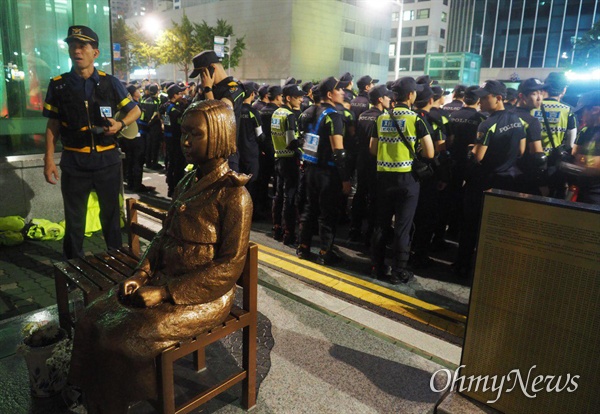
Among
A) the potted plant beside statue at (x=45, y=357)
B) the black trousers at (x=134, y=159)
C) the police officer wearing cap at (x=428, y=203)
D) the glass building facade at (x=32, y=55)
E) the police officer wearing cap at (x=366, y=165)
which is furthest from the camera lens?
the black trousers at (x=134, y=159)

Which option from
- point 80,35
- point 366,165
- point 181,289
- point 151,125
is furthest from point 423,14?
point 181,289

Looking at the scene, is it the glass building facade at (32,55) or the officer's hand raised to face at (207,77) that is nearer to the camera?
the officer's hand raised to face at (207,77)

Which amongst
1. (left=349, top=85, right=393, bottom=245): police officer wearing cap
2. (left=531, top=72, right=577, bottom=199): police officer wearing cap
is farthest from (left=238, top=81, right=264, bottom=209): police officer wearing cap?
(left=531, top=72, right=577, bottom=199): police officer wearing cap

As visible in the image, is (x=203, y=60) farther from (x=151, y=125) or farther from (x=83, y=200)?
→ (x=151, y=125)

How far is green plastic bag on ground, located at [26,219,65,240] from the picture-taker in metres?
5.51

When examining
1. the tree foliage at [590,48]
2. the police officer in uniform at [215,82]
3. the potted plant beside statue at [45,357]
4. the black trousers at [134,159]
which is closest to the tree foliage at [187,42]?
the tree foliage at [590,48]

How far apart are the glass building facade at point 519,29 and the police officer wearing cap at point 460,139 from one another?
55.6 metres

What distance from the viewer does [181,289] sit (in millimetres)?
2094

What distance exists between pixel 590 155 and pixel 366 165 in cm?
300

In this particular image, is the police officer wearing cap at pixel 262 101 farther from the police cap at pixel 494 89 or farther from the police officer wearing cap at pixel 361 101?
the police cap at pixel 494 89

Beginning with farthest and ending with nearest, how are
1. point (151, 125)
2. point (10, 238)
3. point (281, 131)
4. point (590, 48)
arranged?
point (590, 48) → point (151, 125) → point (281, 131) → point (10, 238)

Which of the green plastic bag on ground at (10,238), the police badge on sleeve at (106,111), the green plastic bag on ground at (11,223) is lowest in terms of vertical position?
the green plastic bag on ground at (10,238)

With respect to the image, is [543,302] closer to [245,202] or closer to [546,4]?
[245,202]

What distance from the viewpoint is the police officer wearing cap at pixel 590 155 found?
12.1ft
